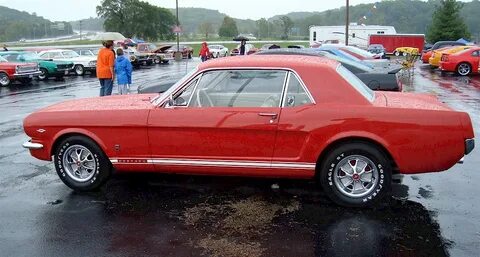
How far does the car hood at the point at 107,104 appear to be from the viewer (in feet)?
18.4

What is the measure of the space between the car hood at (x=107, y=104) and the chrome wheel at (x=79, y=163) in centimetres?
49

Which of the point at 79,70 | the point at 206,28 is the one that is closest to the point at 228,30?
the point at 206,28

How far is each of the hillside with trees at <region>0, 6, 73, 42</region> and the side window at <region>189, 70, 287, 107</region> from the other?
104734 mm

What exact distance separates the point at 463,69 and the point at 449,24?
98.8 ft

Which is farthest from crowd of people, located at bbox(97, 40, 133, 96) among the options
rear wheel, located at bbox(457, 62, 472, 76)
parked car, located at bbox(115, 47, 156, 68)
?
parked car, located at bbox(115, 47, 156, 68)

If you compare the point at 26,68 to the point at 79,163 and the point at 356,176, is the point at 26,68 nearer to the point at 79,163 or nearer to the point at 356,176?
the point at 79,163

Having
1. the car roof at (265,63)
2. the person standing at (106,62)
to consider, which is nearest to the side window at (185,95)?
the car roof at (265,63)

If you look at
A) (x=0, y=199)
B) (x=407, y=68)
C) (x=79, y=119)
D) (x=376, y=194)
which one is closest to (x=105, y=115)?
(x=79, y=119)

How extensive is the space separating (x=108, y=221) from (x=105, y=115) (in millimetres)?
1289

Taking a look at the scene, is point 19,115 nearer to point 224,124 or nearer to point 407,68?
point 224,124

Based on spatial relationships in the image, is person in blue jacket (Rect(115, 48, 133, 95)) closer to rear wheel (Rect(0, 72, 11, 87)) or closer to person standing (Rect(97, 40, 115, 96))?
person standing (Rect(97, 40, 115, 96))

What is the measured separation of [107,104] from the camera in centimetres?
583

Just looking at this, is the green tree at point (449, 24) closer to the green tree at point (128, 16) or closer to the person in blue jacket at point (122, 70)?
the person in blue jacket at point (122, 70)

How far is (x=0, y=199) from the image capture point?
5.53m
